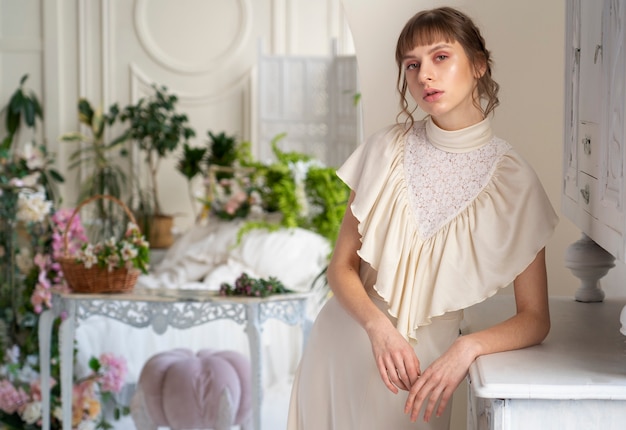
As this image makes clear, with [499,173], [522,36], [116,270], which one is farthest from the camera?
[116,270]

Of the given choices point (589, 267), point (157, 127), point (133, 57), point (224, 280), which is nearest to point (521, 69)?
point (589, 267)

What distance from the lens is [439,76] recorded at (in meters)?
1.69

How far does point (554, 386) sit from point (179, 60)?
684cm

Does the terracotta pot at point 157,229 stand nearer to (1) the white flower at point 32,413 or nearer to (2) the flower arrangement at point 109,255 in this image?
(1) the white flower at point 32,413

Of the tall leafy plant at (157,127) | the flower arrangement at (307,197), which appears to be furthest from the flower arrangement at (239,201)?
the tall leafy plant at (157,127)

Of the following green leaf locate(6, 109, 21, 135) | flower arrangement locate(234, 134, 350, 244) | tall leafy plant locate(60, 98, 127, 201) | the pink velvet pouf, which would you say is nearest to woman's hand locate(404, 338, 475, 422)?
the pink velvet pouf

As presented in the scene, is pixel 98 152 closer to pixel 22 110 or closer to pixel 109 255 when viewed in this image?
pixel 22 110

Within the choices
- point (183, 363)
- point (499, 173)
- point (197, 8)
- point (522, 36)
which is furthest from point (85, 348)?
point (197, 8)

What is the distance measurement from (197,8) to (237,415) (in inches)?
185

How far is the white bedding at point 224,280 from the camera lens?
15.4ft

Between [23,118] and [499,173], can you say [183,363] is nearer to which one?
[499,173]

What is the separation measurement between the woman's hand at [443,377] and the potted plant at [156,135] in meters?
5.96

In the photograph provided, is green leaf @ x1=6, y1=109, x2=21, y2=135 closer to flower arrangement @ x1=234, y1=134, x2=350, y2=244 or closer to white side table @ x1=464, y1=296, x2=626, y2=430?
flower arrangement @ x1=234, y1=134, x2=350, y2=244

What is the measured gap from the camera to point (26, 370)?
427 centimetres
